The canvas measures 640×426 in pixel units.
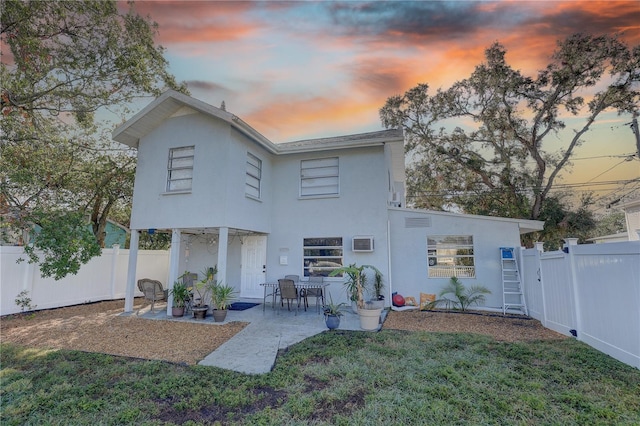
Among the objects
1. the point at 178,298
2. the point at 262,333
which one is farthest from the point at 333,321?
the point at 178,298

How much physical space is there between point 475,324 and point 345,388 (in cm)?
545

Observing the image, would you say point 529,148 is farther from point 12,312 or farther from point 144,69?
point 12,312

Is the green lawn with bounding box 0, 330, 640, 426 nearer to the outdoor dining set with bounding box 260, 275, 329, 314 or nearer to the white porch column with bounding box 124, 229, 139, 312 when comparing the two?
the outdoor dining set with bounding box 260, 275, 329, 314

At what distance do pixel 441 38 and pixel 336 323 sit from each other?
8833 mm

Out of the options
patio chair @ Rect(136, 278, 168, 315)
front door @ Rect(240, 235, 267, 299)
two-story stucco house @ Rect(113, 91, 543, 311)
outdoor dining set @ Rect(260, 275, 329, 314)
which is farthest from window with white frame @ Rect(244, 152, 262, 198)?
patio chair @ Rect(136, 278, 168, 315)

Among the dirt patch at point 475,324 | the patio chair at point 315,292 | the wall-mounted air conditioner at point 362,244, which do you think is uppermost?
the wall-mounted air conditioner at point 362,244

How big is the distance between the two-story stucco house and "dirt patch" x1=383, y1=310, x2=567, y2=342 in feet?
4.22

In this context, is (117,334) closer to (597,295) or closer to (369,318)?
(369,318)

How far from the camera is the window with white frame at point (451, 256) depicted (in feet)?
34.0

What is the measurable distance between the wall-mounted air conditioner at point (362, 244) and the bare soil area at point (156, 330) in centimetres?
226

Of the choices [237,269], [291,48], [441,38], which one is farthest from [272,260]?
[441,38]

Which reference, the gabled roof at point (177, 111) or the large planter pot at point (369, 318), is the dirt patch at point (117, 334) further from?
the gabled roof at point (177, 111)

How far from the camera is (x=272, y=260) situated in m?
11.2

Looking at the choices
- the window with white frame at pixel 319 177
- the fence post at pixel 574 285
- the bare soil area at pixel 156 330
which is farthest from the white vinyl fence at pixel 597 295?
the window with white frame at pixel 319 177
